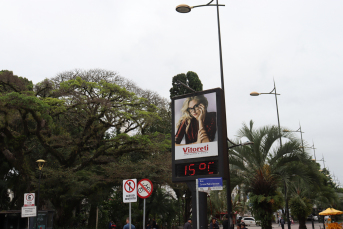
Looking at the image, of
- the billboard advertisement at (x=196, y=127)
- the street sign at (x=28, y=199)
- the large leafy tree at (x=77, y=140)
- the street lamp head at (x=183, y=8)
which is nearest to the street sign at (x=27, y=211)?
the street sign at (x=28, y=199)

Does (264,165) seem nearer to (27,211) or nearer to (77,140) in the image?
(27,211)

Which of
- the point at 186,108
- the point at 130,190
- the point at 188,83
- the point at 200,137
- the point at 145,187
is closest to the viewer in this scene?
the point at 130,190

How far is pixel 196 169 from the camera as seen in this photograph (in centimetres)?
1252

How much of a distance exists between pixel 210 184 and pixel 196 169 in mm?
3185

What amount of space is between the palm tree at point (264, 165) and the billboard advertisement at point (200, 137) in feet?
17.1

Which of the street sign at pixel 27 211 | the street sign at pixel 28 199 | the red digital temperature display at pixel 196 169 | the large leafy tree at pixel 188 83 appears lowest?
the street sign at pixel 27 211

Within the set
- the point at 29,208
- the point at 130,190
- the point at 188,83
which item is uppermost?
the point at 188,83

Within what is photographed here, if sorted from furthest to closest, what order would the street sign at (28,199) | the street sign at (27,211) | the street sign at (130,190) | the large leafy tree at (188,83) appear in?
the large leafy tree at (188,83)
the street sign at (28,199)
the street sign at (27,211)
the street sign at (130,190)

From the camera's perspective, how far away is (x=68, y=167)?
28.4m

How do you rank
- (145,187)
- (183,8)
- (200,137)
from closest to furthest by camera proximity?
(145,187)
(200,137)
(183,8)

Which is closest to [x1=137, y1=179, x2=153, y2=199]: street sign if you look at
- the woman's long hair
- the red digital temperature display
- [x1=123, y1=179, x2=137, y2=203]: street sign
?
[x1=123, y1=179, x2=137, y2=203]: street sign

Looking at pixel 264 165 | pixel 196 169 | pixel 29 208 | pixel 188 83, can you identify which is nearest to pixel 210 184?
pixel 196 169

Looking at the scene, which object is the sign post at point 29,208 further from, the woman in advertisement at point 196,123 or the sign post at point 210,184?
the sign post at point 210,184

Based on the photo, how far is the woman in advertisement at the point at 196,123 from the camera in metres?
12.8
